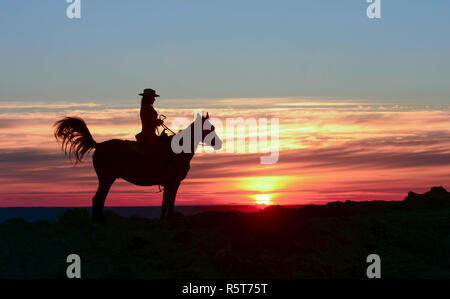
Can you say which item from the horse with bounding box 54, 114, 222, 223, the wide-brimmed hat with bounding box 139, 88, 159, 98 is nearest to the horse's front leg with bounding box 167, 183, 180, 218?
the horse with bounding box 54, 114, 222, 223

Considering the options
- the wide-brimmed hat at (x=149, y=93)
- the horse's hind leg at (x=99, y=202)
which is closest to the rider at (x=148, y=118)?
the wide-brimmed hat at (x=149, y=93)

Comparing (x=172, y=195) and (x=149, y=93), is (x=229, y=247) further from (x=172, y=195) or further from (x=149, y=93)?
(x=149, y=93)

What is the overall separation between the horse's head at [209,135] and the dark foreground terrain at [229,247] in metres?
2.29

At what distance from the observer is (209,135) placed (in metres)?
17.7

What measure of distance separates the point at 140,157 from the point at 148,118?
43.9 inches

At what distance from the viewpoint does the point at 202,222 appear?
16.0m

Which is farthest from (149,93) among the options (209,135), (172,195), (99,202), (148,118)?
(99,202)

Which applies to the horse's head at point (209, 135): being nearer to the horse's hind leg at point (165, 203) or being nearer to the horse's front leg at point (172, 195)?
the horse's front leg at point (172, 195)

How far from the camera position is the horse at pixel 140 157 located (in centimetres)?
1627

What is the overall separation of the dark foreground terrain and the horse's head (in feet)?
7.53

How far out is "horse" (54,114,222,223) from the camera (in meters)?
16.3

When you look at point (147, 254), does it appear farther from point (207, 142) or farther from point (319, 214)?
point (319, 214)
